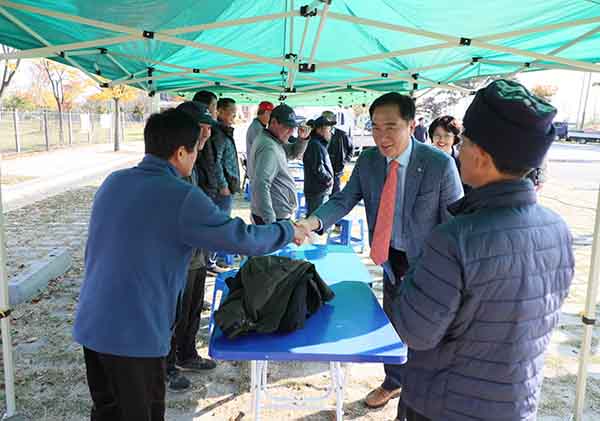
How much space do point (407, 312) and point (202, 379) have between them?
7.67 ft

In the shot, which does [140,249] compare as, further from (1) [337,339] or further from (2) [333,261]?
(2) [333,261]

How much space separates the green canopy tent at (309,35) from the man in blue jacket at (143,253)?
0.95m

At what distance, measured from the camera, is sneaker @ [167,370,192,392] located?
2.94 m

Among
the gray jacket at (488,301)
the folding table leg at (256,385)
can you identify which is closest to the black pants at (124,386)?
the folding table leg at (256,385)

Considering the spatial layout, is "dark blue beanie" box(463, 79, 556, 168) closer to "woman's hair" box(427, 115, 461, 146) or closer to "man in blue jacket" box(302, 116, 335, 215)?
"woman's hair" box(427, 115, 461, 146)

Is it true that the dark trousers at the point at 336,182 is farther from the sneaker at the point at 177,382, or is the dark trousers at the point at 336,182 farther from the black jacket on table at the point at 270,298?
the black jacket on table at the point at 270,298

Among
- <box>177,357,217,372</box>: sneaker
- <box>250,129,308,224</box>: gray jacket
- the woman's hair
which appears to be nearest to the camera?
<box>177,357,217,372</box>: sneaker

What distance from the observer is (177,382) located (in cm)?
295

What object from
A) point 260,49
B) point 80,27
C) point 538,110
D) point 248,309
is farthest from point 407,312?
point 260,49

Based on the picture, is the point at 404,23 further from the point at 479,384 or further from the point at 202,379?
the point at 202,379

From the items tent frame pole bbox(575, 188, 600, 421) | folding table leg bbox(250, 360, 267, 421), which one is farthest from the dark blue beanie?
tent frame pole bbox(575, 188, 600, 421)

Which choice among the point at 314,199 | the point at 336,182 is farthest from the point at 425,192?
the point at 336,182

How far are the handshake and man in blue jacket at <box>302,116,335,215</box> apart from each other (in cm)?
355

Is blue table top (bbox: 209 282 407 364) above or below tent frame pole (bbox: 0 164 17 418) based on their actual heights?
above
